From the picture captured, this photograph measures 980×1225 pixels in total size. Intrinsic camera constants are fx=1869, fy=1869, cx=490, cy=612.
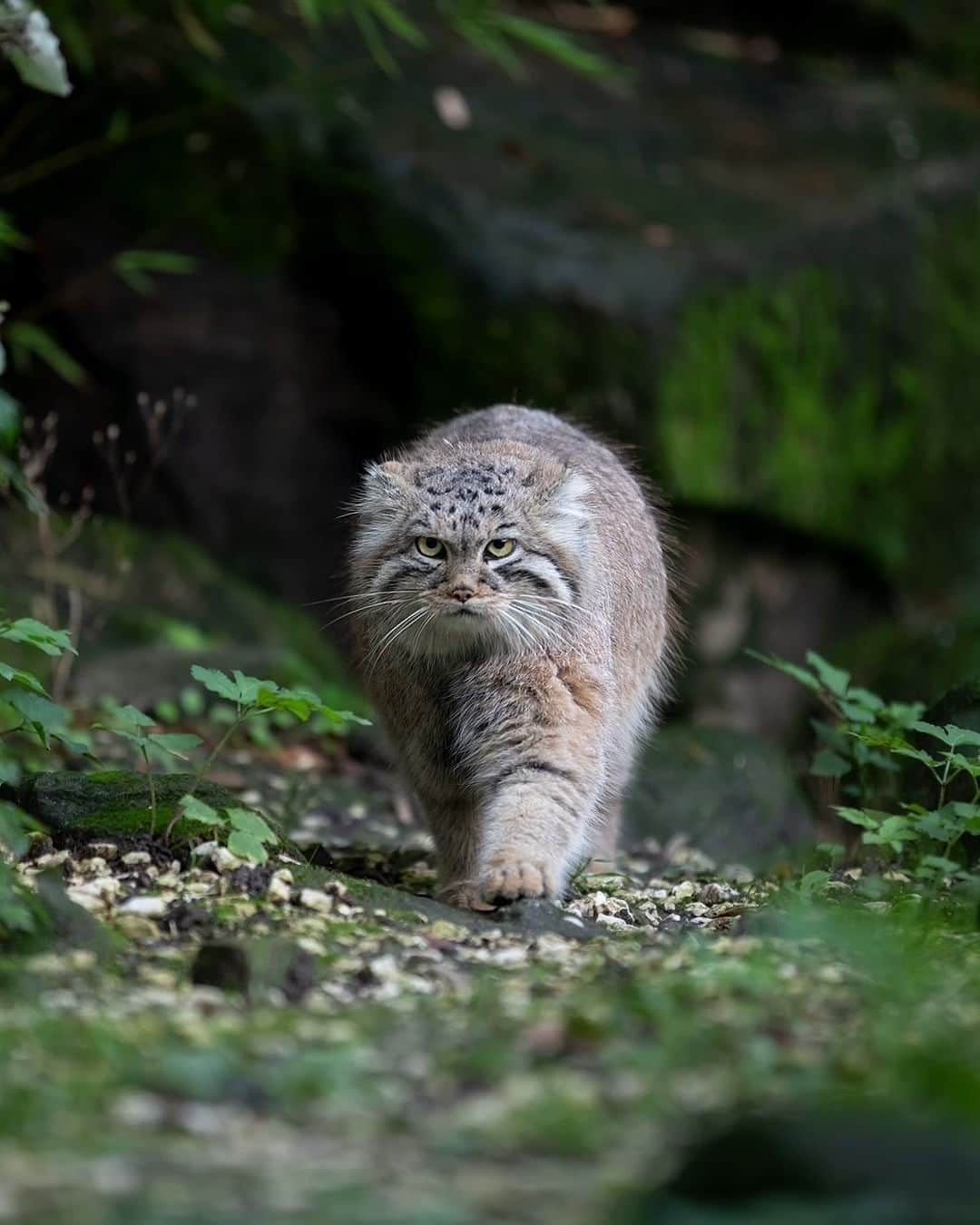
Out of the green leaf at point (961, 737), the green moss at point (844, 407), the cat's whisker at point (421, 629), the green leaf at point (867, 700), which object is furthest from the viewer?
the green moss at point (844, 407)

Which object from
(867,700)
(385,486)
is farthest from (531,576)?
(867,700)

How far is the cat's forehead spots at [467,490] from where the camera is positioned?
6527 mm

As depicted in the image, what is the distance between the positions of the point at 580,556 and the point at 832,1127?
3825 millimetres

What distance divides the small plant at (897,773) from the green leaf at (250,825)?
1.75 meters

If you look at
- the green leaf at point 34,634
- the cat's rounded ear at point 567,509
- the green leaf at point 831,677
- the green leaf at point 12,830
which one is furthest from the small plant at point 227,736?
the green leaf at point 831,677

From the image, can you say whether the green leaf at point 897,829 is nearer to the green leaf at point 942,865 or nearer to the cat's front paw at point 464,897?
the green leaf at point 942,865

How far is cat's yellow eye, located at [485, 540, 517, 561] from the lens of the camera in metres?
6.53

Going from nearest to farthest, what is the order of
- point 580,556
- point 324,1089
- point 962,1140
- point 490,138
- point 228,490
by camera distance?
point 962,1140
point 324,1089
point 580,556
point 228,490
point 490,138

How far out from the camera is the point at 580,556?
6715 mm

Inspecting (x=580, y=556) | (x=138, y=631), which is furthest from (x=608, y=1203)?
(x=138, y=631)

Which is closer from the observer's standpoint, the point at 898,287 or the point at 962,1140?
the point at 962,1140

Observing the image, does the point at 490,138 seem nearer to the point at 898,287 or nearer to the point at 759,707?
the point at 898,287

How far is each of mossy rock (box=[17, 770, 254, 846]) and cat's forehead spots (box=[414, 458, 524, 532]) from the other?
4.17ft

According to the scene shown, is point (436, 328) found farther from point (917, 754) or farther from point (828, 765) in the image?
point (917, 754)
